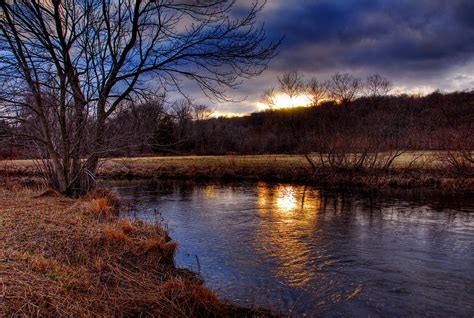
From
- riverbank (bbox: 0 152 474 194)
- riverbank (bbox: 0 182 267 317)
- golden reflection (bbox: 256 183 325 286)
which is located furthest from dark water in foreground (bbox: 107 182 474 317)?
riverbank (bbox: 0 152 474 194)

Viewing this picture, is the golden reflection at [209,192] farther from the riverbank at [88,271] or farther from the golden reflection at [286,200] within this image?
the riverbank at [88,271]

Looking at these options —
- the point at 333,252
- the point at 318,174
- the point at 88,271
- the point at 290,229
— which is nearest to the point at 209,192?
the point at 318,174

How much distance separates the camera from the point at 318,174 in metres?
27.6

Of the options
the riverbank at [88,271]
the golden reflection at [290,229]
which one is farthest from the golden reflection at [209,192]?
the riverbank at [88,271]

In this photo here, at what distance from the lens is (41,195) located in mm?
11930

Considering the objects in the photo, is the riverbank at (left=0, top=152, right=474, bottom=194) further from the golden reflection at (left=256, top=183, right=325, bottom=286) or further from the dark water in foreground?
the golden reflection at (left=256, top=183, right=325, bottom=286)

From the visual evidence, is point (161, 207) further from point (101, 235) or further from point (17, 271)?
point (17, 271)

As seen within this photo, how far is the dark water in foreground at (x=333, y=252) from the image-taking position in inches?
268

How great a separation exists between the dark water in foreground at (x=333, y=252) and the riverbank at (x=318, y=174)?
472 cm

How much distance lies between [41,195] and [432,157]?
24.2 meters

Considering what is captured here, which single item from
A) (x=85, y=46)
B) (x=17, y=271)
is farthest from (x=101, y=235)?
(x=85, y=46)

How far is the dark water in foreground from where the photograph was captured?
682 centimetres

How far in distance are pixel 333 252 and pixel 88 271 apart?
6270 millimetres

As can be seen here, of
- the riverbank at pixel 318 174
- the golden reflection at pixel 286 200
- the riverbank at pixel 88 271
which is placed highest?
the riverbank at pixel 318 174
